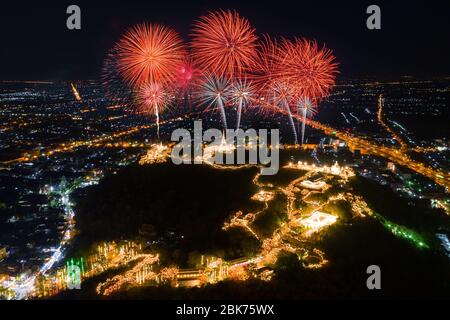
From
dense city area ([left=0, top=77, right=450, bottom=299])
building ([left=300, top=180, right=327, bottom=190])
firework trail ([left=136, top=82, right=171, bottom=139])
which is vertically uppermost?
firework trail ([left=136, top=82, right=171, bottom=139])

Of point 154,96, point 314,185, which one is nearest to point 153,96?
point 154,96

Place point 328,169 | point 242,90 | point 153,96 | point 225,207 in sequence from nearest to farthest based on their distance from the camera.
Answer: point 225,207, point 242,90, point 153,96, point 328,169

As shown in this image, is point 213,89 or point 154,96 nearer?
point 213,89

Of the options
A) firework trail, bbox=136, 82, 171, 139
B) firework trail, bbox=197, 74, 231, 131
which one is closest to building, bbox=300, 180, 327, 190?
firework trail, bbox=197, 74, 231, 131

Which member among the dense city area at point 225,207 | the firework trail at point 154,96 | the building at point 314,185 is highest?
the firework trail at point 154,96

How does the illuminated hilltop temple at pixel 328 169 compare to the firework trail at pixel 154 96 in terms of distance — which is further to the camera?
the illuminated hilltop temple at pixel 328 169

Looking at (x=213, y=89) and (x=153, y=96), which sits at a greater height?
(x=213, y=89)

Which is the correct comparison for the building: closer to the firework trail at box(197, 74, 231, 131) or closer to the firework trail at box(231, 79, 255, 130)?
the firework trail at box(231, 79, 255, 130)

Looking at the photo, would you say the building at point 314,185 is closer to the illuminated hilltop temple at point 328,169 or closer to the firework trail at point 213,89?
the illuminated hilltop temple at point 328,169

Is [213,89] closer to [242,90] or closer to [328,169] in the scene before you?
[242,90]

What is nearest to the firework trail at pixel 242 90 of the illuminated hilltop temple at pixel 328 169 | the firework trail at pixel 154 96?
the firework trail at pixel 154 96

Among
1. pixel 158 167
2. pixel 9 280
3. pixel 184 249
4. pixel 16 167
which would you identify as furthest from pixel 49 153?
pixel 184 249
